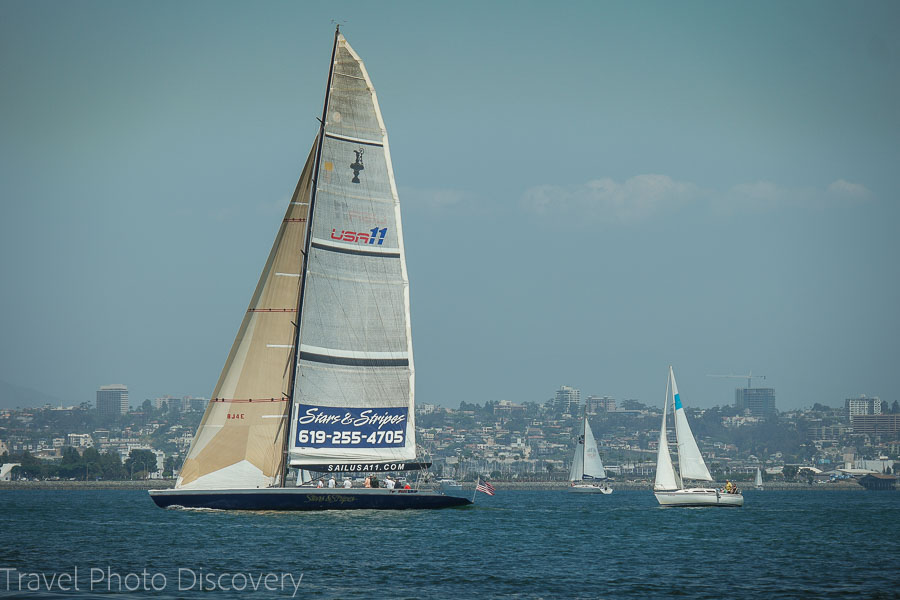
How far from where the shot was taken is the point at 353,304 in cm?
4844

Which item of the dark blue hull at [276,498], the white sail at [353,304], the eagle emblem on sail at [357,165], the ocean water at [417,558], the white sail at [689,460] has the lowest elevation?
the ocean water at [417,558]

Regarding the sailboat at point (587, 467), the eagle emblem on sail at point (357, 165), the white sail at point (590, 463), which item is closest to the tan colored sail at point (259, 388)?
the eagle emblem on sail at point (357, 165)

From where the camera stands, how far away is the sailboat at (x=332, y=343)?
153ft

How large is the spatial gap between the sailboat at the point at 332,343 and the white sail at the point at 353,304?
0.04m

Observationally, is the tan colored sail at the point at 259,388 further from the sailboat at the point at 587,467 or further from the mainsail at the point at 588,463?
the mainsail at the point at 588,463

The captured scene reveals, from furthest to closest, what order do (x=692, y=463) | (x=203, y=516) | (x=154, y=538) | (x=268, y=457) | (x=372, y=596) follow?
(x=692, y=463), (x=203, y=516), (x=268, y=457), (x=154, y=538), (x=372, y=596)

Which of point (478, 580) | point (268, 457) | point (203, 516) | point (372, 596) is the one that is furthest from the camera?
point (203, 516)

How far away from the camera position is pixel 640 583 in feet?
103

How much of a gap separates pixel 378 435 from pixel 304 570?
17.1m

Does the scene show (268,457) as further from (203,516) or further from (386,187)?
(386,187)

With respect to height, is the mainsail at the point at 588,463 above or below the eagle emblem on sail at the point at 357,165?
below

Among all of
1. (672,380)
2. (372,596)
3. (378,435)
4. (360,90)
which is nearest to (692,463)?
(672,380)

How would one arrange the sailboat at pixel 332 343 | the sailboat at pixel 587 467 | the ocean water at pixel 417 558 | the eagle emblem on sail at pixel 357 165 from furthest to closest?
the sailboat at pixel 587 467 < the eagle emblem on sail at pixel 357 165 < the sailboat at pixel 332 343 < the ocean water at pixel 417 558

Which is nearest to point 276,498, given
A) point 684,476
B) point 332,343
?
point 332,343
